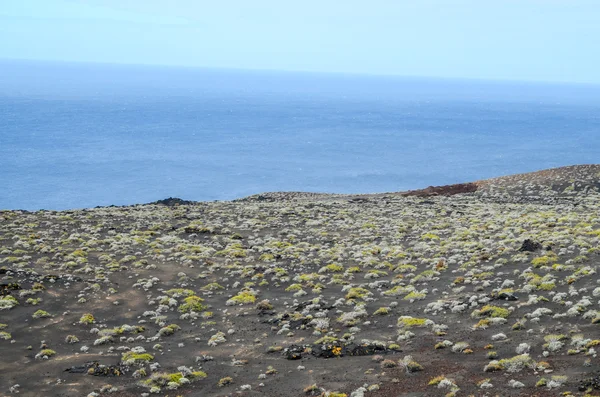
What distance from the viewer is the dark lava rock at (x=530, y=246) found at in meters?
32.8

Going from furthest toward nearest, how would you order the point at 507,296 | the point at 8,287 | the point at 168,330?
the point at 8,287
the point at 168,330
the point at 507,296

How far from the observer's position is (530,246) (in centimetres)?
3303

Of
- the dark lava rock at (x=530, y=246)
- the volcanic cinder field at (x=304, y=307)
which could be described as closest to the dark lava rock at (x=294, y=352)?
the volcanic cinder field at (x=304, y=307)

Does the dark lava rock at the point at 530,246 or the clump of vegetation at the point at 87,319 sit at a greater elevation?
the dark lava rock at the point at 530,246

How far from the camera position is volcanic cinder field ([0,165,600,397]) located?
1981 cm

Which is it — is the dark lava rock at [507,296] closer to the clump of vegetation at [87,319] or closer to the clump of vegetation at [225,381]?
the clump of vegetation at [225,381]

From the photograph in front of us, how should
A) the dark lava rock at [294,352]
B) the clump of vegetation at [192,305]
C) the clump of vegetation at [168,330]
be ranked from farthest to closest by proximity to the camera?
the clump of vegetation at [192,305]
the clump of vegetation at [168,330]
the dark lava rock at [294,352]

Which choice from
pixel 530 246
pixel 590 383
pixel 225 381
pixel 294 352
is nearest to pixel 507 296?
pixel 530 246

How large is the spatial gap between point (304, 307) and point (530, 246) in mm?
13941

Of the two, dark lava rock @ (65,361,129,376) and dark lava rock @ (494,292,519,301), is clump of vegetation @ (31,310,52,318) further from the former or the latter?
Result: dark lava rock @ (494,292,519,301)

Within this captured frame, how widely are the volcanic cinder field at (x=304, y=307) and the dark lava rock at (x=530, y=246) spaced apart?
18.9 inches

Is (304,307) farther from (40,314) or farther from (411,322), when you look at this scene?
(40,314)

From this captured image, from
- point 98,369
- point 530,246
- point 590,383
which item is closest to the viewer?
point 590,383

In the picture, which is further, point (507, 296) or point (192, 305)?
point (192, 305)
